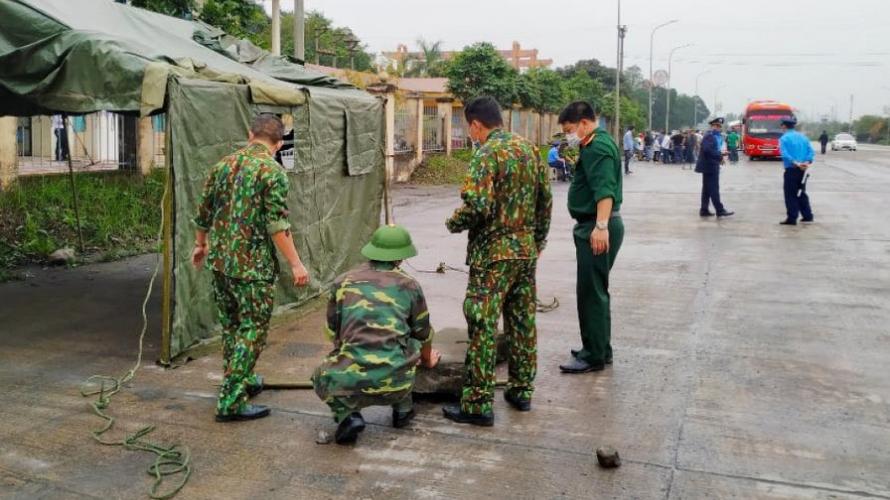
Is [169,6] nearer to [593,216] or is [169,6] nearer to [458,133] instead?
[593,216]

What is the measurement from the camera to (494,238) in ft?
14.8

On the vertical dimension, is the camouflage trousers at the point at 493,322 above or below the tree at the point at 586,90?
below

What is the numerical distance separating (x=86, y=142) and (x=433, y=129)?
42.9 feet

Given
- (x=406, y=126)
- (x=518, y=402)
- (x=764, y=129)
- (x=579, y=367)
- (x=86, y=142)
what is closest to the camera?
(x=518, y=402)

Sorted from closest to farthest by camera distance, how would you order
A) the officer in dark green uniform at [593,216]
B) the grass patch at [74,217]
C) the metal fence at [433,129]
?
1. the officer in dark green uniform at [593,216]
2. the grass patch at [74,217]
3. the metal fence at [433,129]

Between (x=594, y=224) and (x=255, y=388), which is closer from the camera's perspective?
(x=255, y=388)

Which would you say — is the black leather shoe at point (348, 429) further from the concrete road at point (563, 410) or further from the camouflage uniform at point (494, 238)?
the camouflage uniform at point (494, 238)

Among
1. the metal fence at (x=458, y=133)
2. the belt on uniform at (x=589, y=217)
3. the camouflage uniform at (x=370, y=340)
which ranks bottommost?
the camouflage uniform at (x=370, y=340)

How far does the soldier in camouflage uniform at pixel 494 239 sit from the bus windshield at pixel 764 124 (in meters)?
35.1

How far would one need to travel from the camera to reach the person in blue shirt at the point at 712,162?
13742mm

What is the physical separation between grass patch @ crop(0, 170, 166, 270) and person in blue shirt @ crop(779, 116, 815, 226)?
9.02m

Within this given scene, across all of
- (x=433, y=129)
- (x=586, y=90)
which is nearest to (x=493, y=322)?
(x=433, y=129)

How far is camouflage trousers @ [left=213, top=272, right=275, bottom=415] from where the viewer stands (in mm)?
4590

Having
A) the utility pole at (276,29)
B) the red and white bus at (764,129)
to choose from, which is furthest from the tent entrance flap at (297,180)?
the red and white bus at (764,129)
